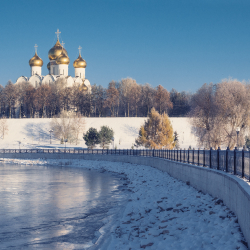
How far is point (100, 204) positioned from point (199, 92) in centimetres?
3212

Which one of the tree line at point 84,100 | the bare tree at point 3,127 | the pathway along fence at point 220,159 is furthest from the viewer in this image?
the tree line at point 84,100

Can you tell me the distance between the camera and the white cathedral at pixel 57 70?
108 meters

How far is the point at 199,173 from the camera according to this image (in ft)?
54.5

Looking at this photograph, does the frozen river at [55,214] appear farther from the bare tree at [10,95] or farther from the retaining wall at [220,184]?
the bare tree at [10,95]

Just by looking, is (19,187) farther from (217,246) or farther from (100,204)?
(217,246)

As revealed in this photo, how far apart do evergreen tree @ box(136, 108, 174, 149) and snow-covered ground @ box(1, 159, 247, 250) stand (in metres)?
42.4

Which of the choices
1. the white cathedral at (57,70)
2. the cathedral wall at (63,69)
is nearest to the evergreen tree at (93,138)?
the white cathedral at (57,70)

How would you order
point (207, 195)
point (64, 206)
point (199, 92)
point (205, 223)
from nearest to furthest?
point (205, 223) → point (207, 195) → point (64, 206) → point (199, 92)

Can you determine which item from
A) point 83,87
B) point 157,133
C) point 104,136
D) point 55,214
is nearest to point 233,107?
point 157,133

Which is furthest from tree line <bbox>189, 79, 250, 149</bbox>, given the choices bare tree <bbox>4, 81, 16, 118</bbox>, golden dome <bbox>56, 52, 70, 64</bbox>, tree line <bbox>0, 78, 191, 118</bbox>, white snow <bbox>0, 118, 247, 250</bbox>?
golden dome <bbox>56, 52, 70, 64</bbox>

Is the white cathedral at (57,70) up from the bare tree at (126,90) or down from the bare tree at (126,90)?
up

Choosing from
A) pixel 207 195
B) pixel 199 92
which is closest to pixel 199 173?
pixel 207 195

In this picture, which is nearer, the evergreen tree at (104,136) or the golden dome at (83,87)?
the evergreen tree at (104,136)

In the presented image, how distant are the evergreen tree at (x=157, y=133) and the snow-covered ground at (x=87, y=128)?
18294mm
